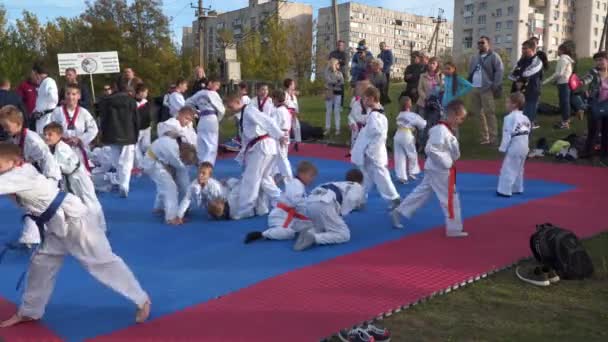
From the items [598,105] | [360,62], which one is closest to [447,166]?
[598,105]

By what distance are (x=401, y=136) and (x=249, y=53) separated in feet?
112

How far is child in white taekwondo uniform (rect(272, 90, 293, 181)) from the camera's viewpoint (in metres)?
8.29

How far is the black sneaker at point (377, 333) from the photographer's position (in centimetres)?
354

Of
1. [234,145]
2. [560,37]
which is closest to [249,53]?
[234,145]

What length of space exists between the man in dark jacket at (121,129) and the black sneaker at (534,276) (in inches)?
234

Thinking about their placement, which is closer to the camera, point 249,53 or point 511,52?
point 249,53

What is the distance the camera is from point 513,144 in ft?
26.4

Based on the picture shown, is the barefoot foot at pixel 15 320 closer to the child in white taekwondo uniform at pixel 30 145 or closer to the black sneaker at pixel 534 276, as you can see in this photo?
the child in white taekwondo uniform at pixel 30 145

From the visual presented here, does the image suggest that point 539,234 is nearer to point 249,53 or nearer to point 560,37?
point 249,53

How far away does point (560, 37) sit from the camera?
3280 inches

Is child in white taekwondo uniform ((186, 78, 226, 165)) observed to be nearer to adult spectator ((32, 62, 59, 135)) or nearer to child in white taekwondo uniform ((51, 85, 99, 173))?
adult spectator ((32, 62, 59, 135))

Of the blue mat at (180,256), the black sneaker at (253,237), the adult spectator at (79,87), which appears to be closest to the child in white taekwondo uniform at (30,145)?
the blue mat at (180,256)

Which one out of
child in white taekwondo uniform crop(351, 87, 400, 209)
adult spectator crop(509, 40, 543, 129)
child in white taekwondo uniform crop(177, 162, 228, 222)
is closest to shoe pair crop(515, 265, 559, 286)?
child in white taekwondo uniform crop(351, 87, 400, 209)

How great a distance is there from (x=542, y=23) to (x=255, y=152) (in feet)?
280
